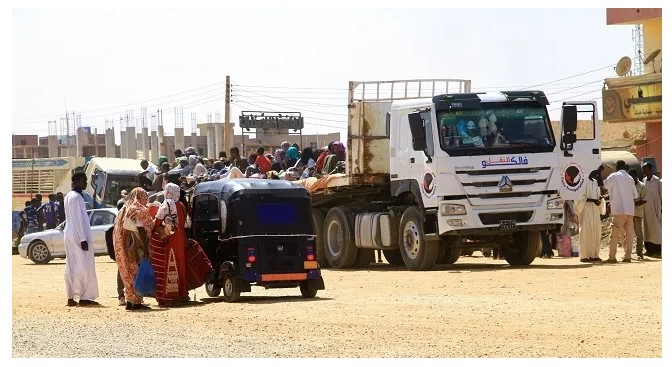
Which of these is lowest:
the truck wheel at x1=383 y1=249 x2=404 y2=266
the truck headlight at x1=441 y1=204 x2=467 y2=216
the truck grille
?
the truck wheel at x1=383 y1=249 x2=404 y2=266

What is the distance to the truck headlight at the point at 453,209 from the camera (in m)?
25.2

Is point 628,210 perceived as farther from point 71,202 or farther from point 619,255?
point 71,202

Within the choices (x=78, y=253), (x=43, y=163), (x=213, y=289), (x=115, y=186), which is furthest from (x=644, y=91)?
(x=78, y=253)

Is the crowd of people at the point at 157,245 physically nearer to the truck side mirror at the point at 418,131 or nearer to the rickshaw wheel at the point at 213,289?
the rickshaw wheel at the point at 213,289

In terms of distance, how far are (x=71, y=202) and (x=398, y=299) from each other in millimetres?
4598

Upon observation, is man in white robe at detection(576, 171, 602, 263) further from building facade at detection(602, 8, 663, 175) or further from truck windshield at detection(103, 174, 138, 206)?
building facade at detection(602, 8, 663, 175)

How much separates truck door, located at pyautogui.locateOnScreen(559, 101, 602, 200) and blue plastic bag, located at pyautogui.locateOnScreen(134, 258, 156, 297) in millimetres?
8976

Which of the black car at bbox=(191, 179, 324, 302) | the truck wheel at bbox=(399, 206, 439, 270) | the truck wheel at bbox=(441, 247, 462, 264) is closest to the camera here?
the black car at bbox=(191, 179, 324, 302)

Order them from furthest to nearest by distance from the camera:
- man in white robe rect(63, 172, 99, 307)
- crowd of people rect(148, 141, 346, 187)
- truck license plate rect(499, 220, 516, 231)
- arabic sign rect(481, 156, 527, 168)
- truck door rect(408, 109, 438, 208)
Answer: crowd of people rect(148, 141, 346, 187), truck license plate rect(499, 220, 516, 231), truck door rect(408, 109, 438, 208), arabic sign rect(481, 156, 527, 168), man in white robe rect(63, 172, 99, 307)

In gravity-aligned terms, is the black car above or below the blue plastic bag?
above

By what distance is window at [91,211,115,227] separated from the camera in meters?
36.5

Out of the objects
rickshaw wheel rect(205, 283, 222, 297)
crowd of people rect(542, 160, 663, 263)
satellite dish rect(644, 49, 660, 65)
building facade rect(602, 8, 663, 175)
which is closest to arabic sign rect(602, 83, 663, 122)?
building facade rect(602, 8, 663, 175)

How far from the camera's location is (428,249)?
25891 mm

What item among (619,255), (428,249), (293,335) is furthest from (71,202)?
(619,255)
